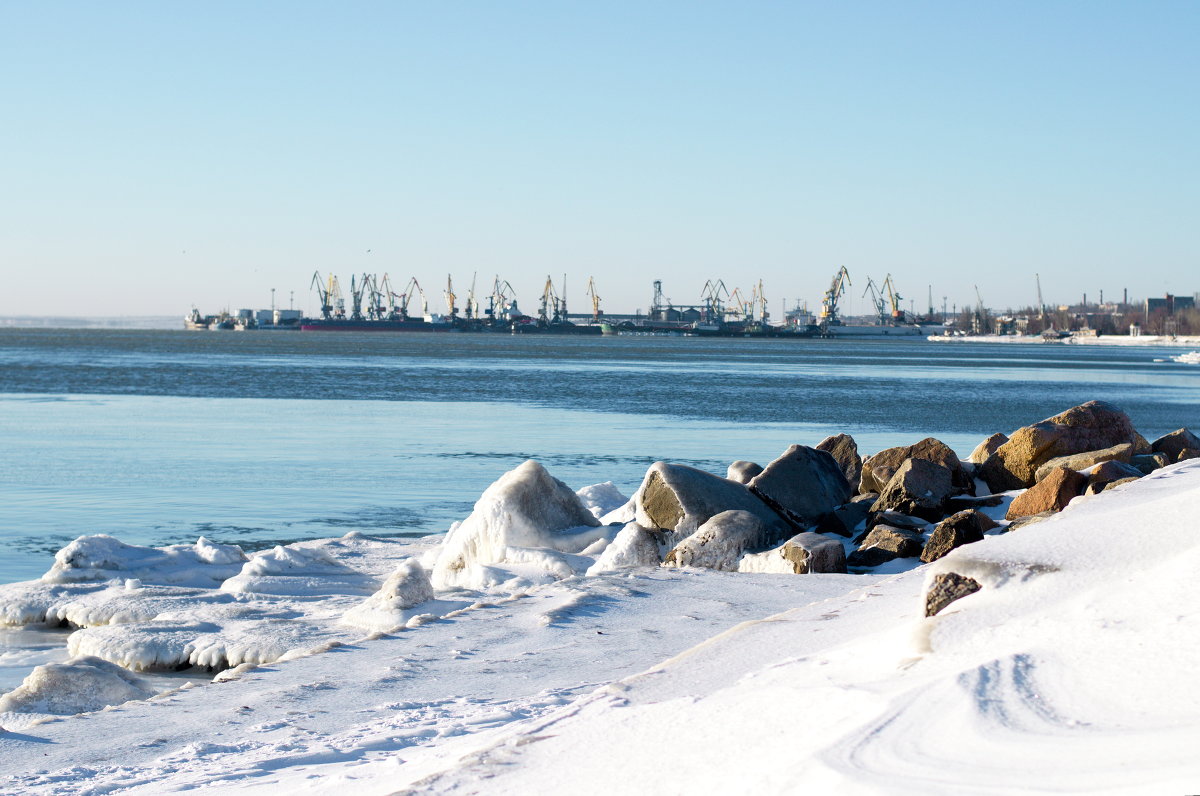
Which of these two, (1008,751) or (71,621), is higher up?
(1008,751)

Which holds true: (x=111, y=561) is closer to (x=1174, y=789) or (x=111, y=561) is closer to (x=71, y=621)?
(x=71, y=621)

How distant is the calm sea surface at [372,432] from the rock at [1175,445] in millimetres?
5845

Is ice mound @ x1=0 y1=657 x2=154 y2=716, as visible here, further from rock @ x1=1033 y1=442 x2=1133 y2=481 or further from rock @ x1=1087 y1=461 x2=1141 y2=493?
rock @ x1=1033 y1=442 x2=1133 y2=481

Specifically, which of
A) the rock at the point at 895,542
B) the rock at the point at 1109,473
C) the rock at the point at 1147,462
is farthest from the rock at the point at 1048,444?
the rock at the point at 895,542

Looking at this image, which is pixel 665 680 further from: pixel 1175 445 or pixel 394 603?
pixel 1175 445

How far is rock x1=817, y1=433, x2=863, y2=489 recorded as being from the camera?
1237 cm

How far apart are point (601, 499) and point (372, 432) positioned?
12.0 meters

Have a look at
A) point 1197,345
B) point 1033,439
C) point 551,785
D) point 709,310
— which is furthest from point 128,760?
point 709,310

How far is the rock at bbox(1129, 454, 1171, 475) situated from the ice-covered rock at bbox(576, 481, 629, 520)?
433 centimetres

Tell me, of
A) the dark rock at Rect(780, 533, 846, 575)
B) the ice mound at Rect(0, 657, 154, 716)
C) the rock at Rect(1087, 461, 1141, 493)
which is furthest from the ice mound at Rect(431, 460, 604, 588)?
the rock at Rect(1087, 461, 1141, 493)

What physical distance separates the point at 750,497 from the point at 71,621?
4664 millimetres

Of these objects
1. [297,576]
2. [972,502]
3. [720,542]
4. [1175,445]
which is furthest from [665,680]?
[1175,445]

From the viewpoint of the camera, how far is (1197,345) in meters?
148

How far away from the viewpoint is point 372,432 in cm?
2267
